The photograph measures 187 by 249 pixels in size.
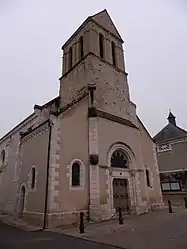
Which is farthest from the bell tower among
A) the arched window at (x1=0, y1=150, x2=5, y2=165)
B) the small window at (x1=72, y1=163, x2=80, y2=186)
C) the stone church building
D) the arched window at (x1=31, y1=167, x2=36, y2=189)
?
the arched window at (x1=0, y1=150, x2=5, y2=165)

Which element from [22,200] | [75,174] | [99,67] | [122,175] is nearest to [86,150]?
[75,174]

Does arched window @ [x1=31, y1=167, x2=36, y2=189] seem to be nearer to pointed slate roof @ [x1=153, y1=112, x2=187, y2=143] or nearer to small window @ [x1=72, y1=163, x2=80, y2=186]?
small window @ [x1=72, y1=163, x2=80, y2=186]

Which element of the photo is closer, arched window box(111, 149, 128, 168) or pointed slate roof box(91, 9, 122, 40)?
arched window box(111, 149, 128, 168)

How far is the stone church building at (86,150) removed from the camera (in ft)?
37.4

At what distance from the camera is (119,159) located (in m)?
14.7

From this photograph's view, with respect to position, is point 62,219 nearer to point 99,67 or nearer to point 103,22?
point 99,67

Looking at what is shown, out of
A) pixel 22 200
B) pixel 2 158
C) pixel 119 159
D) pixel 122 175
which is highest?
pixel 2 158

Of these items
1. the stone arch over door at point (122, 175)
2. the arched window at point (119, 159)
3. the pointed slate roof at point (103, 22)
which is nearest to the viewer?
the stone arch over door at point (122, 175)

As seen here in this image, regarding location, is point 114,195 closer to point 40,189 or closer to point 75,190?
point 75,190

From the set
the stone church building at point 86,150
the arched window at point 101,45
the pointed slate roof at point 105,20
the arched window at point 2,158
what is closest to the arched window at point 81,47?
the stone church building at point 86,150

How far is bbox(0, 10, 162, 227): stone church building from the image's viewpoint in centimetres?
1140

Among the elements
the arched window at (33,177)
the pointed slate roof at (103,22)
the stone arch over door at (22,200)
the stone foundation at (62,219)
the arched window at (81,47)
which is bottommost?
the stone foundation at (62,219)

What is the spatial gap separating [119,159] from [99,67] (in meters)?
7.65

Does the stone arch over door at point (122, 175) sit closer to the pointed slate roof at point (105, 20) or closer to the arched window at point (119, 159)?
the arched window at point (119, 159)
